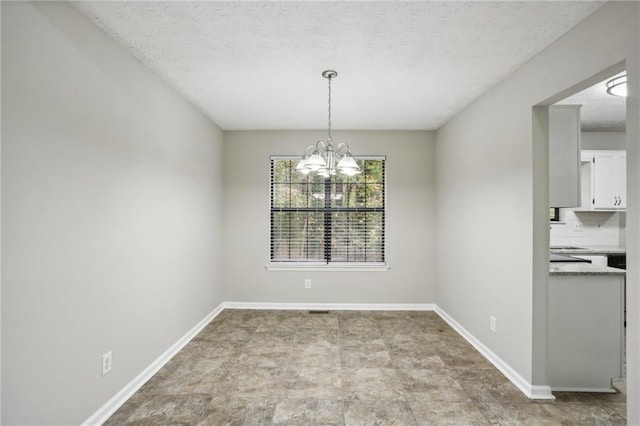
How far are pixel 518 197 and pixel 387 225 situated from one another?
224 centimetres

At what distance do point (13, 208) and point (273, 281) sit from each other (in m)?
3.54

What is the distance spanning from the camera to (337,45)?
2.36 metres

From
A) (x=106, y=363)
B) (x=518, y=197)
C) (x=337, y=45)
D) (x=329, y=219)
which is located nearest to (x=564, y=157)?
(x=518, y=197)

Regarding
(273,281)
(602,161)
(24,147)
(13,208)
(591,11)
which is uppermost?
(591,11)

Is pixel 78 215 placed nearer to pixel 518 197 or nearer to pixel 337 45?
pixel 337 45

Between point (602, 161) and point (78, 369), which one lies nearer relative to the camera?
point (78, 369)

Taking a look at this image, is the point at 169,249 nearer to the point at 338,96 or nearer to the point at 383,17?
the point at 338,96

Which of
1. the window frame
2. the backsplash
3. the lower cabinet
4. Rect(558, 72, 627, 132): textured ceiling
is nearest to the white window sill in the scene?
the window frame

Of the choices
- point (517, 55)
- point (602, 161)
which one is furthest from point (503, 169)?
point (602, 161)

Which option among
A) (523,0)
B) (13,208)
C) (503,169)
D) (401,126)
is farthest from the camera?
(401,126)

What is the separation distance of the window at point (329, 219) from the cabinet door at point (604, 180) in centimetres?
292

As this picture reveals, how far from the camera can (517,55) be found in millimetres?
2521

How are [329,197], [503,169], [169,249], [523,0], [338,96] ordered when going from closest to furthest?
1. [523,0]
2. [503,169]
3. [169,249]
4. [338,96]
5. [329,197]

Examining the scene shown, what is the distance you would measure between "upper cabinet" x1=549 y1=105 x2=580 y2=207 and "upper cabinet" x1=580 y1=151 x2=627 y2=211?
7.83ft
